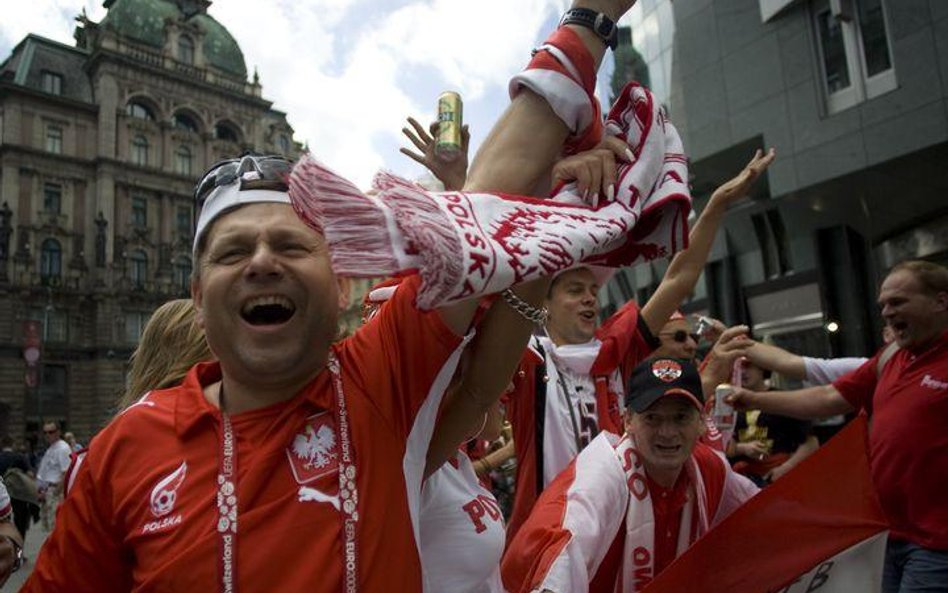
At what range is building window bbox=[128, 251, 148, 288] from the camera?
45438 mm

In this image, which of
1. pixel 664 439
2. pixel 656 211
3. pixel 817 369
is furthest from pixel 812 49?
pixel 656 211

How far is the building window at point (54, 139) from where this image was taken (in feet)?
142

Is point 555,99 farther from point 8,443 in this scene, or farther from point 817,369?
point 8,443

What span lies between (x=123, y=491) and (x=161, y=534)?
0.15 meters

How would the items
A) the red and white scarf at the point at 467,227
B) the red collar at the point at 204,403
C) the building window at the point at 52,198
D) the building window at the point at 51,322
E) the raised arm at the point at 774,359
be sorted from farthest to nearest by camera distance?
1. the building window at the point at 52,198
2. the building window at the point at 51,322
3. the raised arm at the point at 774,359
4. the red collar at the point at 204,403
5. the red and white scarf at the point at 467,227

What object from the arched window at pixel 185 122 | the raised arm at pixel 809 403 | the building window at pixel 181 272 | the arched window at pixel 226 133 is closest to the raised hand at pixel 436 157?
the raised arm at pixel 809 403

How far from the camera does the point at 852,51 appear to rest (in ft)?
50.2

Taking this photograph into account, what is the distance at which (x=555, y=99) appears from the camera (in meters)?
1.51

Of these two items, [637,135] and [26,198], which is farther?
[26,198]

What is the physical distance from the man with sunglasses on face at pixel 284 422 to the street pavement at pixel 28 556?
5624 millimetres

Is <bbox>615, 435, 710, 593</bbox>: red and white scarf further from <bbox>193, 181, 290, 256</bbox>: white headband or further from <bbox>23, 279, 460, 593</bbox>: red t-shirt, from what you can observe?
<bbox>193, 181, 290, 256</bbox>: white headband

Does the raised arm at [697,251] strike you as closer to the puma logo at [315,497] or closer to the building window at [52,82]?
the puma logo at [315,497]

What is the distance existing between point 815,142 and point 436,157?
51.7ft

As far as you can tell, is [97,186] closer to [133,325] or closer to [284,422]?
[133,325]
